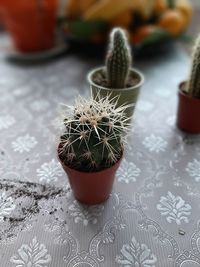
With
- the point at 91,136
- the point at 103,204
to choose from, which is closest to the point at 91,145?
the point at 91,136

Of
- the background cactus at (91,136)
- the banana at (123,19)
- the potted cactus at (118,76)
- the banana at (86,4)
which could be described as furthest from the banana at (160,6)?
the background cactus at (91,136)

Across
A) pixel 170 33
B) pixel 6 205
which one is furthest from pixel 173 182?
pixel 170 33

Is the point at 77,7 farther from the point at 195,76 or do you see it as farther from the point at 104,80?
the point at 195,76

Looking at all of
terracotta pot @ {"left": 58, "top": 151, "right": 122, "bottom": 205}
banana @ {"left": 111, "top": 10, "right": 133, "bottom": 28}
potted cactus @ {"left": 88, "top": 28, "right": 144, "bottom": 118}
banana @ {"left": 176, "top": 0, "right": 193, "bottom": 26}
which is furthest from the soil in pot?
banana @ {"left": 176, "top": 0, "right": 193, "bottom": 26}

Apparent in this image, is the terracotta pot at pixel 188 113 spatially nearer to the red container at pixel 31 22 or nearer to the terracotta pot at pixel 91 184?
the terracotta pot at pixel 91 184

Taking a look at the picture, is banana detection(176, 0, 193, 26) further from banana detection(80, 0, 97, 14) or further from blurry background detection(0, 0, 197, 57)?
banana detection(80, 0, 97, 14)

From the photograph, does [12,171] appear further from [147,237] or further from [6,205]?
[147,237]
